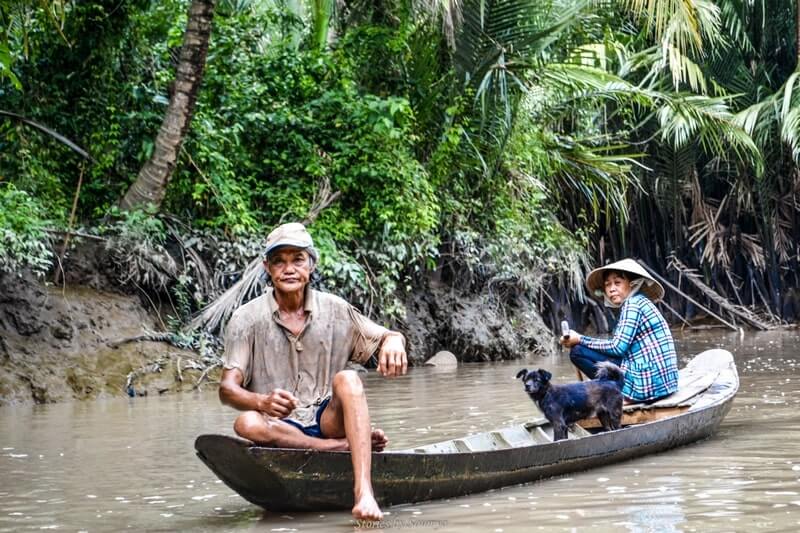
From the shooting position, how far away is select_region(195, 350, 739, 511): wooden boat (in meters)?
5.28

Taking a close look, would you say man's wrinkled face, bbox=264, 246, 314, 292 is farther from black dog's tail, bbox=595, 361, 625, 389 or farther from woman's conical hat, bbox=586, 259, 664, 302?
woman's conical hat, bbox=586, 259, 664, 302

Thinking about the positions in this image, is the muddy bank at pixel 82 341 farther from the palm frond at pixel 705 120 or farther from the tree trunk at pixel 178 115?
the palm frond at pixel 705 120

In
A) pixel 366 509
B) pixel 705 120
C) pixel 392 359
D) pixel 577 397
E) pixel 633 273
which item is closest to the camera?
pixel 366 509

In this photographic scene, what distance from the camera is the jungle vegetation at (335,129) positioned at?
40.1ft

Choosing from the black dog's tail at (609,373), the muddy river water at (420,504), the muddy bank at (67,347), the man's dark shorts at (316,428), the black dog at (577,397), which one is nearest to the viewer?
the muddy river water at (420,504)

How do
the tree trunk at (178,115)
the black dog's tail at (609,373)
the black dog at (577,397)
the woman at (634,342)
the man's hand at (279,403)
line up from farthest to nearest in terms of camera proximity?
the tree trunk at (178,115) → the woman at (634,342) → the black dog's tail at (609,373) → the black dog at (577,397) → the man's hand at (279,403)

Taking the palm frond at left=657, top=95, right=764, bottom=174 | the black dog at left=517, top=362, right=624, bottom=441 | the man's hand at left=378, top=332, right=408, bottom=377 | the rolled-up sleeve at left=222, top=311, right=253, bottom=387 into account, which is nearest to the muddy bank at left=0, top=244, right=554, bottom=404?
the black dog at left=517, top=362, right=624, bottom=441

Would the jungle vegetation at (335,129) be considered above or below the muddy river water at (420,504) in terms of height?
above

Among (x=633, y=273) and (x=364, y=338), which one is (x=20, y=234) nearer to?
(x=633, y=273)

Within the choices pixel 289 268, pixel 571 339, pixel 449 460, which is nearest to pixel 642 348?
pixel 571 339

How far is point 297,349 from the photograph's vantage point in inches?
221

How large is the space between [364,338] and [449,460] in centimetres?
76

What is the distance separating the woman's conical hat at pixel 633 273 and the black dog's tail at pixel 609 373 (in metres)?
Result: 0.71

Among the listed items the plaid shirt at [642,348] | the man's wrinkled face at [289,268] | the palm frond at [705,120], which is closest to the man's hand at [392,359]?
the man's wrinkled face at [289,268]
